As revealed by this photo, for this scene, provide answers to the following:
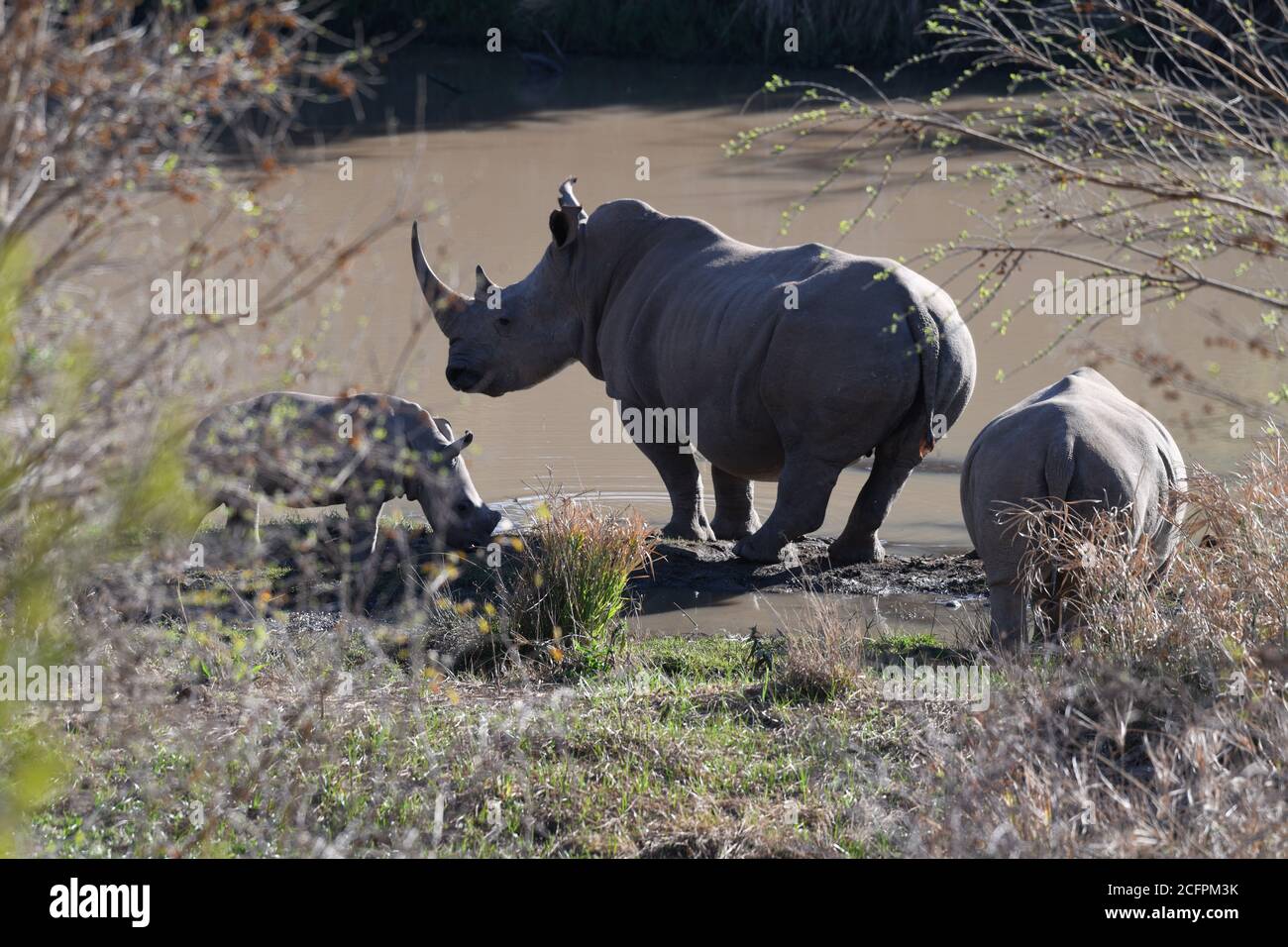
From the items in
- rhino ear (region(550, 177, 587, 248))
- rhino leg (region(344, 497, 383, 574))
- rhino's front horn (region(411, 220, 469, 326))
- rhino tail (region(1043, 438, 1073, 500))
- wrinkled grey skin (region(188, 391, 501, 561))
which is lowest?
rhino leg (region(344, 497, 383, 574))

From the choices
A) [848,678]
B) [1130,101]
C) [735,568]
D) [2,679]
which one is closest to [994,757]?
[848,678]

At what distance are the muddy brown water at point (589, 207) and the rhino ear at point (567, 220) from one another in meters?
0.66

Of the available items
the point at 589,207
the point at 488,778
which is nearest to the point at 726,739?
the point at 488,778

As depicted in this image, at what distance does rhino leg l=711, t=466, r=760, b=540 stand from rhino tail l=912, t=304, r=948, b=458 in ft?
5.24

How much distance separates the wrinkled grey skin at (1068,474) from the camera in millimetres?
6074

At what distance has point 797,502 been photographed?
8.11 metres

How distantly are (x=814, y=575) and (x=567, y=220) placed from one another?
115 inches

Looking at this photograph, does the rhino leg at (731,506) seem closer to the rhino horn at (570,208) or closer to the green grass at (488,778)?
the rhino horn at (570,208)

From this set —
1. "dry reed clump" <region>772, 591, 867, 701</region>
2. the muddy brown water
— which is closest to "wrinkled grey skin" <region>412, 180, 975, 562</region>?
the muddy brown water

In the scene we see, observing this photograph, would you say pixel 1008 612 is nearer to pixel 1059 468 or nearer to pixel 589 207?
pixel 1059 468

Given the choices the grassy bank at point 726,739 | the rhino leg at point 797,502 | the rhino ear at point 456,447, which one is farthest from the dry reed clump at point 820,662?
the rhino ear at point 456,447

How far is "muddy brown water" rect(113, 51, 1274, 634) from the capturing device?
769 centimetres

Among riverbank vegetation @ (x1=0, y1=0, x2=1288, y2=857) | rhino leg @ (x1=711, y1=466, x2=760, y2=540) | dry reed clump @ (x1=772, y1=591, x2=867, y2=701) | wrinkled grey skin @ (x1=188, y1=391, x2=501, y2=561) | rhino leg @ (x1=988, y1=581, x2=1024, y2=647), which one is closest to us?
riverbank vegetation @ (x1=0, y1=0, x2=1288, y2=857)

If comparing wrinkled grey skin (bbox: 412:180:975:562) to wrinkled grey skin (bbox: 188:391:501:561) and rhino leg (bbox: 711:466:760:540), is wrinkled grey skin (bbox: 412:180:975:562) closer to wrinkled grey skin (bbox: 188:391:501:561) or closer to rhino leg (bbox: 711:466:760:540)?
rhino leg (bbox: 711:466:760:540)
